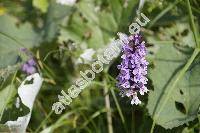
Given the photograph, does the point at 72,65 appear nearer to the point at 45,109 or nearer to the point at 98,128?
the point at 45,109

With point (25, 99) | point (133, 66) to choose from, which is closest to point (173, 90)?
point (133, 66)

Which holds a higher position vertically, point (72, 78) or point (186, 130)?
point (72, 78)

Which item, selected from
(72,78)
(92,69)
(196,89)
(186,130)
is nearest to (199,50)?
(196,89)

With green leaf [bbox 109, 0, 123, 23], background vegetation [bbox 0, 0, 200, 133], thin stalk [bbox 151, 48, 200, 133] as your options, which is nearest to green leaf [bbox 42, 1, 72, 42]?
background vegetation [bbox 0, 0, 200, 133]

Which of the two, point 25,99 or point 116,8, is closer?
point 25,99

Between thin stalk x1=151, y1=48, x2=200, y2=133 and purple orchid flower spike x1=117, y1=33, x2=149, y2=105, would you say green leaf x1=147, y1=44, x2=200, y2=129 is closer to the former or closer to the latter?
thin stalk x1=151, y1=48, x2=200, y2=133

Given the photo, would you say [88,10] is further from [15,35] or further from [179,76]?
[179,76]
